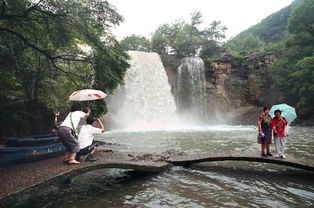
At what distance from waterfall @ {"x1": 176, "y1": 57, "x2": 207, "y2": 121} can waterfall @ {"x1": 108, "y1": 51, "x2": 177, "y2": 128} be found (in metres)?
2.01

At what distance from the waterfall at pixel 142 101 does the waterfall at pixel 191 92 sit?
6.59 ft

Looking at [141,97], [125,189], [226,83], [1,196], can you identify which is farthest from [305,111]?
[1,196]

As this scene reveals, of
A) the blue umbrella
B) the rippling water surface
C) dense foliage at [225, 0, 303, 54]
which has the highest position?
dense foliage at [225, 0, 303, 54]

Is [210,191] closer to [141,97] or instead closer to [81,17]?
[81,17]

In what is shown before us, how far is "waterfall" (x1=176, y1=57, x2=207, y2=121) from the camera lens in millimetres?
24547

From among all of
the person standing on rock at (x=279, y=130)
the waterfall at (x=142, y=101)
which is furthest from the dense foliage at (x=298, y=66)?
the person standing on rock at (x=279, y=130)

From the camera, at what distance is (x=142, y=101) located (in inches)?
834

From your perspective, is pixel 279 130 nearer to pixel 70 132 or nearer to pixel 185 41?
pixel 70 132

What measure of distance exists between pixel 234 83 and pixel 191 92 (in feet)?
17.4

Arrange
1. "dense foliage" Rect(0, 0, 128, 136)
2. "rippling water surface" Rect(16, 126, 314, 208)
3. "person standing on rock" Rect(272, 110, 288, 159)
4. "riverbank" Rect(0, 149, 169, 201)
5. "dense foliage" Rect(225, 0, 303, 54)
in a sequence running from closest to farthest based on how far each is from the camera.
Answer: "riverbank" Rect(0, 149, 169, 201), "rippling water surface" Rect(16, 126, 314, 208), "dense foliage" Rect(0, 0, 128, 136), "person standing on rock" Rect(272, 110, 288, 159), "dense foliage" Rect(225, 0, 303, 54)

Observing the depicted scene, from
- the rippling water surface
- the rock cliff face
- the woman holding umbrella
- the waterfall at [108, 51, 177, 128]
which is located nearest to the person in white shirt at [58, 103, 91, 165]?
the woman holding umbrella

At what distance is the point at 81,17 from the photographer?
17.6 feet

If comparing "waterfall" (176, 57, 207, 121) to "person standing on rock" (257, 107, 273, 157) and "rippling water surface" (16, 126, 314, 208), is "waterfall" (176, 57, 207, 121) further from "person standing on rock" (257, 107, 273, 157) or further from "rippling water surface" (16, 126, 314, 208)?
"rippling water surface" (16, 126, 314, 208)

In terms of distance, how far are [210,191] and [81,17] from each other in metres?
5.15
